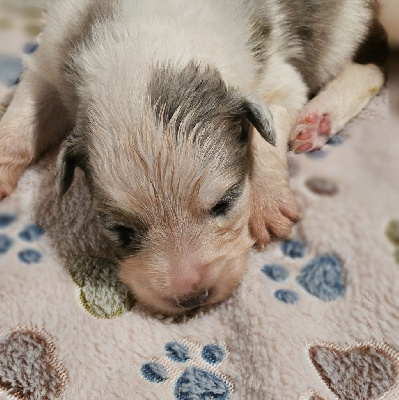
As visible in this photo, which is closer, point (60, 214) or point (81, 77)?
point (81, 77)

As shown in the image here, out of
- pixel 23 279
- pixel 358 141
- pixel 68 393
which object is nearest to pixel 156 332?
pixel 68 393

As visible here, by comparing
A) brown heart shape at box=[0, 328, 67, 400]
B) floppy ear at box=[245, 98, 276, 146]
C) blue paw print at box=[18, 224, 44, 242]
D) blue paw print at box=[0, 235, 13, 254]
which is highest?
floppy ear at box=[245, 98, 276, 146]

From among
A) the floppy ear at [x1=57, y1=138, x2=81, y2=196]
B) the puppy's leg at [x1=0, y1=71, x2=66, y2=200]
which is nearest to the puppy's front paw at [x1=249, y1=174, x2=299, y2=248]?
the floppy ear at [x1=57, y1=138, x2=81, y2=196]

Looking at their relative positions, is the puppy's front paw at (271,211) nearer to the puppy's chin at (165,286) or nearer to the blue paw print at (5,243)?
the puppy's chin at (165,286)

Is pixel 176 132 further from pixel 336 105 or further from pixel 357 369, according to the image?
pixel 336 105

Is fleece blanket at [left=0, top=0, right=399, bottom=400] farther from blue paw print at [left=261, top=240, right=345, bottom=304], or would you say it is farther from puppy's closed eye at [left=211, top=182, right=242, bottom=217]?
puppy's closed eye at [left=211, top=182, right=242, bottom=217]

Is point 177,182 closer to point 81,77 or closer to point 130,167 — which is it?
point 130,167

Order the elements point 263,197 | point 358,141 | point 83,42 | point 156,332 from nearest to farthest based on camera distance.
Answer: point 156,332 → point 83,42 → point 263,197 → point 358,141

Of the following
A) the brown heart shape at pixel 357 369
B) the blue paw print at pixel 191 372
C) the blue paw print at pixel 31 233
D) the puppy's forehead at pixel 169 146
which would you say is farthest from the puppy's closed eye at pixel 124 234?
the brown heart shape at pixel 357 369
